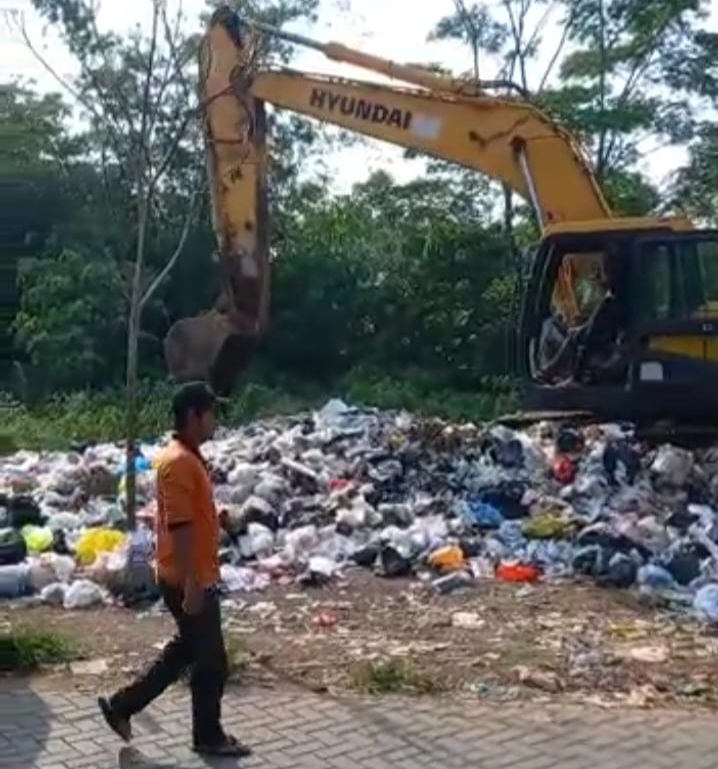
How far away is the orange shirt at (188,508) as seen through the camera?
5449 mm

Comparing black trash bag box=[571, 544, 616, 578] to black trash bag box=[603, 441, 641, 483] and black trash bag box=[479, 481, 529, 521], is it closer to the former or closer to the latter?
black trash bag box=[479, 481, 529, 521]

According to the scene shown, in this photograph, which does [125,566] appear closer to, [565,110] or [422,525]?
[422,525]

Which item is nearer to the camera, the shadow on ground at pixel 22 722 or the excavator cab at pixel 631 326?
the shadow on ground at pixel 22 722

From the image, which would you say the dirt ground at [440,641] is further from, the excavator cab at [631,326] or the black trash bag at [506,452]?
the black trash bag at [506,452]

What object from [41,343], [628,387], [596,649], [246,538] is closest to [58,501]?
[246,538]

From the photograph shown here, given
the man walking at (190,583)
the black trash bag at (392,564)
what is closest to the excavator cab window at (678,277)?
the black trash bag at (392,564)

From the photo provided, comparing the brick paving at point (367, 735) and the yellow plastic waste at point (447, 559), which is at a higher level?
the yellow plastic waste at point (447, 559)

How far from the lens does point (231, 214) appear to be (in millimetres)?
11695

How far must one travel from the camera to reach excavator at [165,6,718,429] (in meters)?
10.6

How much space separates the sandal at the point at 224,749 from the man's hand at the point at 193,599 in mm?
556

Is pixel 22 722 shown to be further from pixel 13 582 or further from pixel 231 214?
pixel 231 214

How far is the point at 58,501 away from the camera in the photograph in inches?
475

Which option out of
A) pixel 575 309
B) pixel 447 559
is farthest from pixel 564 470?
pixel 447 559

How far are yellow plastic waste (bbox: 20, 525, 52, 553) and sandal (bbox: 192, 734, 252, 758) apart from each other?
15.2 feet
